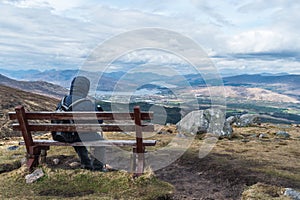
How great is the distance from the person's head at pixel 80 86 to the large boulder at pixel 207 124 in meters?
12.8

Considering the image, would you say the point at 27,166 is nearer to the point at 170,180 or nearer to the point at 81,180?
the point at 81,180

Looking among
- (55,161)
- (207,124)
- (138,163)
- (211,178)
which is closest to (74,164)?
(55,161)

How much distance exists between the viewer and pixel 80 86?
11273 millimetres

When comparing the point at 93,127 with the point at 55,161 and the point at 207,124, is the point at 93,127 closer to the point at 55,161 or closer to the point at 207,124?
the point at 55,161

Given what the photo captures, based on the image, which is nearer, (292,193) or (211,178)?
(292,193)

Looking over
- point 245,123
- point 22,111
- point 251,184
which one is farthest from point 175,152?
point 245,123

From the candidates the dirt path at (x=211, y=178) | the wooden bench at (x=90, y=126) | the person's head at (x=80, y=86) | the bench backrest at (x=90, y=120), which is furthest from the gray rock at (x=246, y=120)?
the person's head at (x=80, y=86)

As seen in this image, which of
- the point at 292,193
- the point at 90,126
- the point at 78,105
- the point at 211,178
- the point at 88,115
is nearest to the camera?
the point at 292,193

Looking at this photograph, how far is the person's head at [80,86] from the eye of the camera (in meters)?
11.2

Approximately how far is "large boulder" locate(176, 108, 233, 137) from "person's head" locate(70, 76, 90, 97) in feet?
42.0

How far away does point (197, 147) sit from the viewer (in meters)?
17.3

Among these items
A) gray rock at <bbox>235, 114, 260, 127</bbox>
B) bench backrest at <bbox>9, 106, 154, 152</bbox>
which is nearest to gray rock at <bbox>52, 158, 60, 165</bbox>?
bench backrest at <bbox>9, 106, 154, 152</bbox>

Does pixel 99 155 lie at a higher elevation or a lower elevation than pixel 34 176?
higher

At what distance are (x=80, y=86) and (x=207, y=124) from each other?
13710 mm
